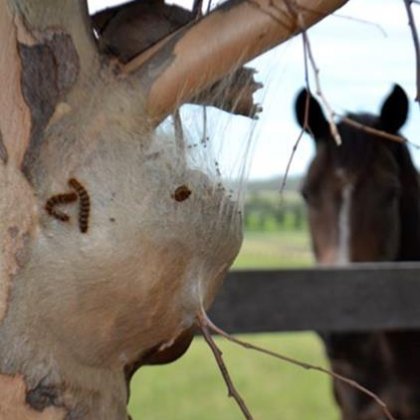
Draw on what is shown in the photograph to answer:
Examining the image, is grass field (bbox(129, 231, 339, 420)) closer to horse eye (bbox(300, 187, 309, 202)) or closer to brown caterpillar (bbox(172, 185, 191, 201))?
horse eye (bbox(300, 187, 309, 202))

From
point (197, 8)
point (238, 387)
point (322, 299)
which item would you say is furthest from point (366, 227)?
point (238, 387)

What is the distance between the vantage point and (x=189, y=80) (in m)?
0.85

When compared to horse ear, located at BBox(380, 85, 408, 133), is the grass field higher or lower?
lower

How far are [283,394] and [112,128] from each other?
683 centimetres

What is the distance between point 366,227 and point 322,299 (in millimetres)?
603

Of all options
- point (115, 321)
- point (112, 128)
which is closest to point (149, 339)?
point (115, 321)

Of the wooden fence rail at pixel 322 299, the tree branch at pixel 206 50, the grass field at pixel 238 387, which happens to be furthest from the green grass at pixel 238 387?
the tree branch at pixel 206 50

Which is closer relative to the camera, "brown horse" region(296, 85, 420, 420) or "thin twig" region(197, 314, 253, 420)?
"thin twig" region(197, 314, 253, 420)

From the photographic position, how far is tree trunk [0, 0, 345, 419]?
0.80m

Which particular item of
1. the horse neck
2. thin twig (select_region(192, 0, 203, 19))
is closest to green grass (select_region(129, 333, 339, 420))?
the horse neck

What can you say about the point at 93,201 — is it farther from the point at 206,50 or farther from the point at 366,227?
the point at 366,227

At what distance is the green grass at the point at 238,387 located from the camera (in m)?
6.78

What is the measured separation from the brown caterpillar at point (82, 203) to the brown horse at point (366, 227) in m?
2.86

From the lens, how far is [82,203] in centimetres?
81
